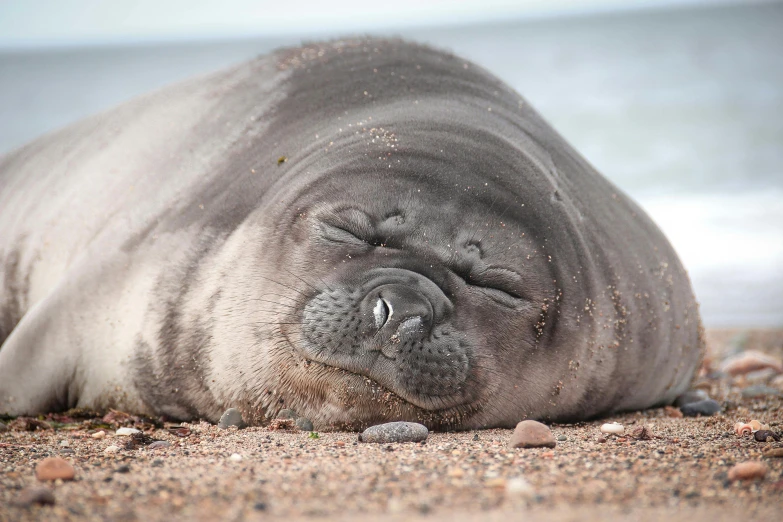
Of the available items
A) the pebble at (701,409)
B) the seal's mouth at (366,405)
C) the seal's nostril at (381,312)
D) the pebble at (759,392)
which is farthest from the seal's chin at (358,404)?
the pebble at (759,392)

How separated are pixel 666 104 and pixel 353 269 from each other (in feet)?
65.2

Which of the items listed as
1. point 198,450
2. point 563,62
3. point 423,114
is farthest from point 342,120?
point 563,62

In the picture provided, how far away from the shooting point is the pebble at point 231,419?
131 inches

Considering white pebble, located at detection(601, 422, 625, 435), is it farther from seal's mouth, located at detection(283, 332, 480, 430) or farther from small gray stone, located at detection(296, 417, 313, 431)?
small gray stone, located at detection(296, 417, 313, 431)

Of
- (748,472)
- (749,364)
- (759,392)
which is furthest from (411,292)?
(749,364)

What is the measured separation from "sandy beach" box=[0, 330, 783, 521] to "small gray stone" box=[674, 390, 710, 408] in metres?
1.04

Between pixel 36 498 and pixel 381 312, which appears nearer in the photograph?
pixel 36 498

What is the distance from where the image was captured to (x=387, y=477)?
7.52 ft

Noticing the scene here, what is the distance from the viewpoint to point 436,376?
3025 millimetres

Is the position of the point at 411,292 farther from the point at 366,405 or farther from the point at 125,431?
the point at 125,431

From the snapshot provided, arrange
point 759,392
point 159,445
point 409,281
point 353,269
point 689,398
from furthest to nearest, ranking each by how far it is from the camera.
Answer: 1. point 759,392
2. point 689,398
3. point 353,269
4. point 409,281
5. point 159,445

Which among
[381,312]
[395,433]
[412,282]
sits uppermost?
[412,282]

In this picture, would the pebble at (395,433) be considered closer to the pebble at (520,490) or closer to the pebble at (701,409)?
the pebble at (520,490)

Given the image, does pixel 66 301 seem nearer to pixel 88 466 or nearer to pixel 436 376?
pixel 88 466
